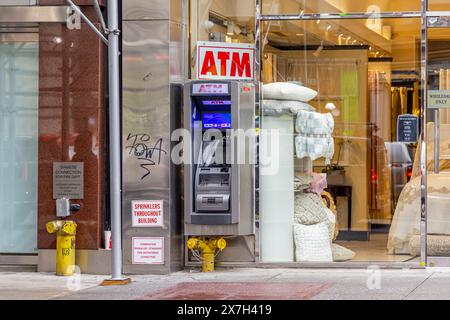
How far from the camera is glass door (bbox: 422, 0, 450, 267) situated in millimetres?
12422

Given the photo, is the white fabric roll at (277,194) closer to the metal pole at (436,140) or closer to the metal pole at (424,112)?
the metal pole at (424,112)

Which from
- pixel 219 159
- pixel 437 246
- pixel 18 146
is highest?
pixel 18 146

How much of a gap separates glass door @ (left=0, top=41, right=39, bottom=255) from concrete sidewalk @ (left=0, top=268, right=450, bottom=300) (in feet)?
2.31

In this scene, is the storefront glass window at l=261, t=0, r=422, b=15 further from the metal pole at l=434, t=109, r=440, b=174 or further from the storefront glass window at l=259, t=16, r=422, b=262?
the metal pole at l=434, t=109, r=440, b=174

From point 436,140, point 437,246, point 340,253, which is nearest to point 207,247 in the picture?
point 340,253

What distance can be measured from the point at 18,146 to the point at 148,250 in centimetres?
244

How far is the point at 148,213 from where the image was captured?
12.2 metres

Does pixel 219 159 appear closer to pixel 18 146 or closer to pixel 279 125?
pixel 279 125

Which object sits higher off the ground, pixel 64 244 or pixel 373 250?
pixel 64 244

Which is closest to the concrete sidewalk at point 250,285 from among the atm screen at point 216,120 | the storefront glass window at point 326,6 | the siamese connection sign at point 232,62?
the atm screen at point 216,120

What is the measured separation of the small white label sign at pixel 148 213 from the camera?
39.9ft


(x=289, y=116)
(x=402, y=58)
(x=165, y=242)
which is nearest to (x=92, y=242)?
(x=165, y=242)

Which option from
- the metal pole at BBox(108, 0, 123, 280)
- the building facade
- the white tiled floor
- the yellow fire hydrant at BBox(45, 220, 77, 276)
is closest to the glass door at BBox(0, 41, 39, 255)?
the building facade

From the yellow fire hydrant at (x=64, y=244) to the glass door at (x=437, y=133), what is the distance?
4.42 meters
